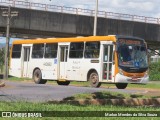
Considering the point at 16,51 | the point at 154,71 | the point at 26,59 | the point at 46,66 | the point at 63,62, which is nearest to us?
the point at 63,62

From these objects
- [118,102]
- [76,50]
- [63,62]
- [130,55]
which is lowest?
[118,102]

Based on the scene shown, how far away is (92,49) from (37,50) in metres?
5.92

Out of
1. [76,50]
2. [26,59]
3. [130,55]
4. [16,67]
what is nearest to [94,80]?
[76,50]

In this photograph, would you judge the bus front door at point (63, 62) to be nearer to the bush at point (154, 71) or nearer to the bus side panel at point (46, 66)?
the bus side panel at point (46, 66)

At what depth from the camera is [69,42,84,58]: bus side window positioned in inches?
1124

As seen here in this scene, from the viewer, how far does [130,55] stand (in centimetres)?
2661

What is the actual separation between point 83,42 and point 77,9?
2660cm

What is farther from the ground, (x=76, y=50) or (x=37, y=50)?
(x=37, y=50)

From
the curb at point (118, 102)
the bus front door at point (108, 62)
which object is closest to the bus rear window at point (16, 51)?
the bus front door at point (108, 62)

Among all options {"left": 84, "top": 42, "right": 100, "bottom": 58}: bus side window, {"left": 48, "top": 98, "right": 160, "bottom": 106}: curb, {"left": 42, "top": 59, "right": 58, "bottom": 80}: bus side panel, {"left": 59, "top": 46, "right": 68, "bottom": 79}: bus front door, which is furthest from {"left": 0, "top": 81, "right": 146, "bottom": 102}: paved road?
{"left": 42, "top": 59, "right": 58, "bottom": 80}: bus side panel

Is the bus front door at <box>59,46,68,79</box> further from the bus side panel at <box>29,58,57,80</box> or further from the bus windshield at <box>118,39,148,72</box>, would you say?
the bus windshield at <box>118,39,148,72</box>

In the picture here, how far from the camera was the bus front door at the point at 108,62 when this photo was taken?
26.6 metres

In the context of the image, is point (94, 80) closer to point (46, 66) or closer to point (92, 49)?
point (92, 49)

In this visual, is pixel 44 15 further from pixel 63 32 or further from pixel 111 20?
pixel 111 20
